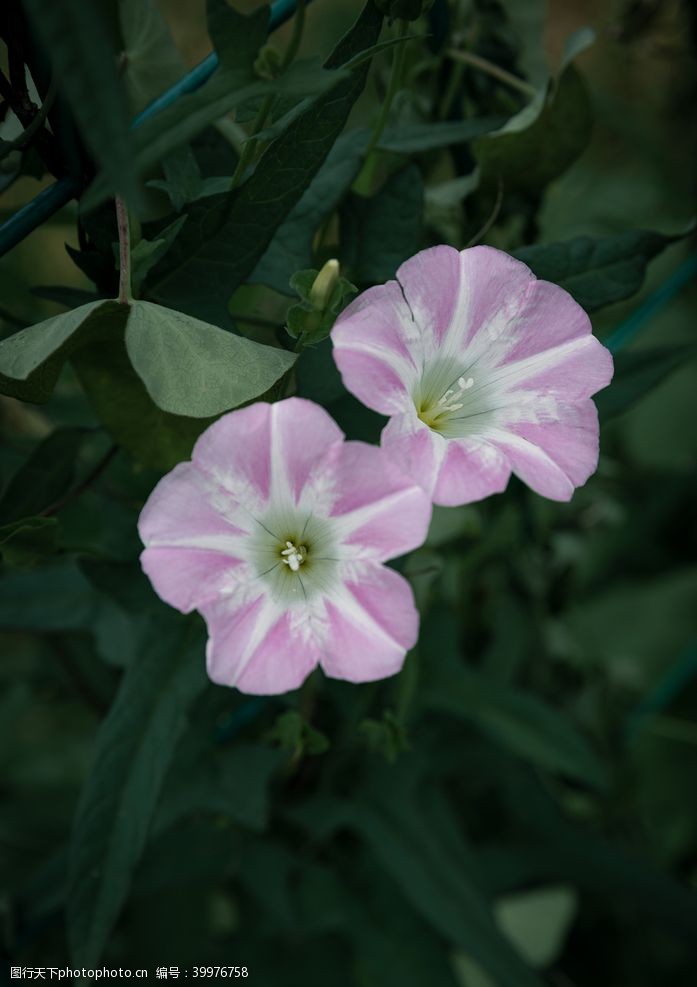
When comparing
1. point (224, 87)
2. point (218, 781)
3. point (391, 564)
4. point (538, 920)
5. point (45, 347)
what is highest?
point (224, 87)

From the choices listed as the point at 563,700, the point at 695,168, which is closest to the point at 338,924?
the point at 563,700

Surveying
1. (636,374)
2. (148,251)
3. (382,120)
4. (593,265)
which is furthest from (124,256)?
(636,374)

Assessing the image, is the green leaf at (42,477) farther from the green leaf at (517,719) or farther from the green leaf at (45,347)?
the green leaf at (517,719)

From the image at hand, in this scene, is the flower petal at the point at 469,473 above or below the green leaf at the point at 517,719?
above

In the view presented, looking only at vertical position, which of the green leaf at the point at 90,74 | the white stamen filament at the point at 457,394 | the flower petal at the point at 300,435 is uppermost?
the green leaf at the point at 90,74

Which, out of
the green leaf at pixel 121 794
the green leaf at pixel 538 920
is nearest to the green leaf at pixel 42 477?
the green leaf at pixel 121 794

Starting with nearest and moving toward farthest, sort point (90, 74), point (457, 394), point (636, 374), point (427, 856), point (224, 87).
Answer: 1. point (90, 74)
2. point (224, 87)
3. point (457, 394)
4. point (636, 374)
5. point (427, 856)

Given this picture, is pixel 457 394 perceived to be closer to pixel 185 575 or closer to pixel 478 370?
pixel 478 370
